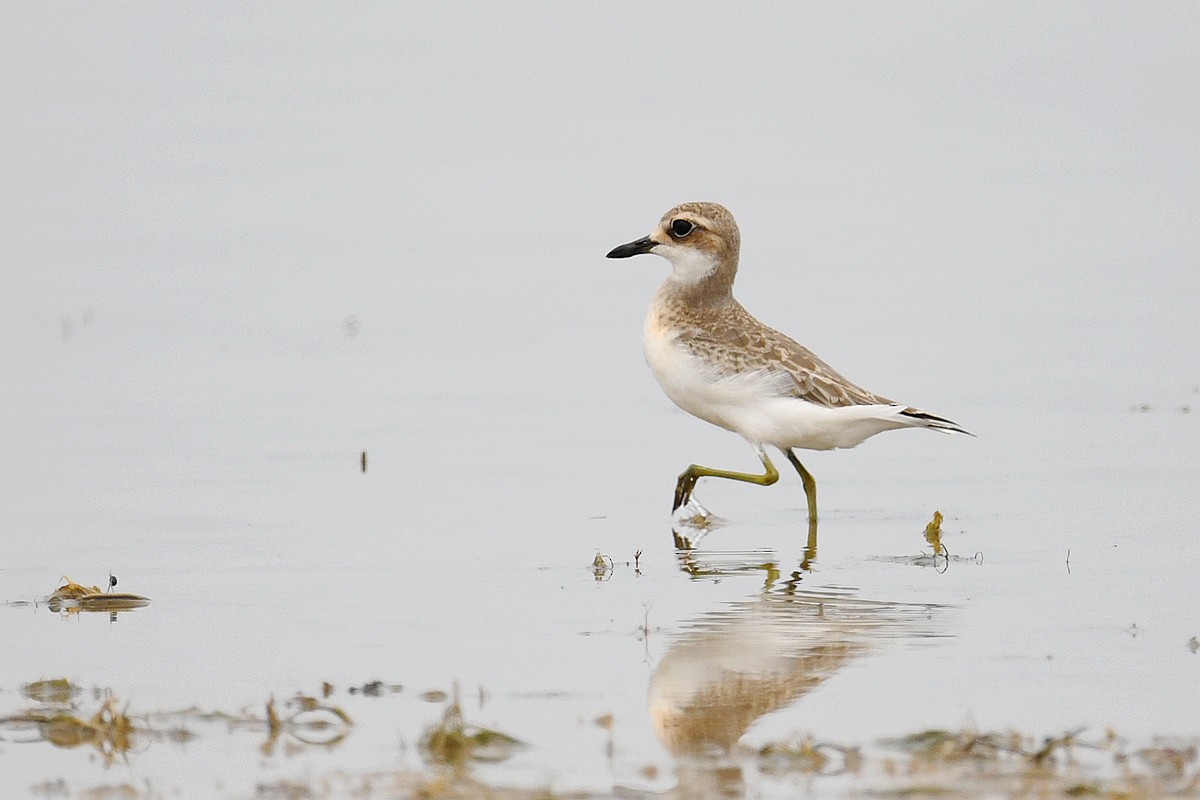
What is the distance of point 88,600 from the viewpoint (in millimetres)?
8641

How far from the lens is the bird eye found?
11.9 metres

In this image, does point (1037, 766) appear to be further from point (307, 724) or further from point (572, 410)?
point (572, 410)

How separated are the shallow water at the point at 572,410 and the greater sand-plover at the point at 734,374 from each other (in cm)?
48

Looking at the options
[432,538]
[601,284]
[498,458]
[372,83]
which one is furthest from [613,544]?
[372,83]

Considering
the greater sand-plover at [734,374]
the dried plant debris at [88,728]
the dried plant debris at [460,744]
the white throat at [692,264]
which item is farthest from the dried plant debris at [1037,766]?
the white throat at [692,264]

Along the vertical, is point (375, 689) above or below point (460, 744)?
above

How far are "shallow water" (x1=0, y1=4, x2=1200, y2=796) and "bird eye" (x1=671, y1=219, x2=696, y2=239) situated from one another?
1.32 meters

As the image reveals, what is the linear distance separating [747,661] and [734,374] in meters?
3.34

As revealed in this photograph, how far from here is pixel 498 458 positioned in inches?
475

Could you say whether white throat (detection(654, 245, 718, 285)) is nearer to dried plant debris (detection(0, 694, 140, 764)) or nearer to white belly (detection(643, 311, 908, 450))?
white belly (detection(643, 311, 908, 450))

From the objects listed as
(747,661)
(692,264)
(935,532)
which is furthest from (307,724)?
(692,264)

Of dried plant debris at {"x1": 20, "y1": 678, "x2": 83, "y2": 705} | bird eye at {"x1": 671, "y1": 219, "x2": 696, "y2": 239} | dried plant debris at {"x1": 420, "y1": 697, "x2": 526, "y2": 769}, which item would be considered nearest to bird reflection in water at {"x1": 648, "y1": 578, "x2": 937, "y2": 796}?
dried plant debris at {"x1": 420, "y1": 697, "x2": 526, "y2": 769}

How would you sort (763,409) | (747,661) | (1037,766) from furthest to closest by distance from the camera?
(763,409)
(747,661)
(1037,766)

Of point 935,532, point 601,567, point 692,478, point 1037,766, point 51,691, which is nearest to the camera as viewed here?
point 1037,766
